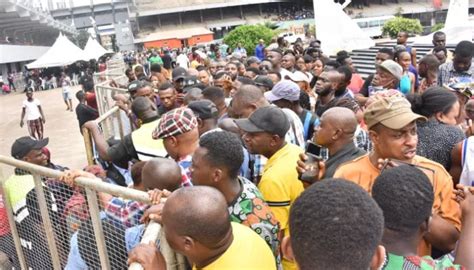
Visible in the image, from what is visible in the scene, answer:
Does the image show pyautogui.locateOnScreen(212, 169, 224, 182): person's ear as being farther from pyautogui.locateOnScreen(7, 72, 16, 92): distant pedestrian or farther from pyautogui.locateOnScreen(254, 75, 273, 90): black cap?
pyautogui.locateOnScreen(7, 72, 16, 92): distant pedestrian

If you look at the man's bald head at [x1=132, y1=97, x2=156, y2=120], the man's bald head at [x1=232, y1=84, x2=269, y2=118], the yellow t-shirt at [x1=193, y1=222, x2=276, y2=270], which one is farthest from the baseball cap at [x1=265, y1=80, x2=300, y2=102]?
the yellow t-shirt at [x1=193, y1=222, x2=276, y2=270]

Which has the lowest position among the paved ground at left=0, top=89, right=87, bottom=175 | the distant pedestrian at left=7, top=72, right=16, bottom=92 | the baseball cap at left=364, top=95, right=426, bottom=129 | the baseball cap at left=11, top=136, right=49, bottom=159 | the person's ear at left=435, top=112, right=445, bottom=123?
the paved ground at left=0, top=89, right=87, bottom=175

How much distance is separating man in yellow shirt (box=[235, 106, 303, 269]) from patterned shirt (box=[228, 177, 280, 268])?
0.78ft

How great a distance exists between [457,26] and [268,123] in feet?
49.1

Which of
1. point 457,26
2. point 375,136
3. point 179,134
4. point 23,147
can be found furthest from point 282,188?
point 457,26

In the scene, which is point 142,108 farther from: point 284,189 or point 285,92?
point 284,189

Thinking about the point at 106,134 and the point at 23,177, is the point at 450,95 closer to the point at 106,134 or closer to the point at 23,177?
the point at 23,177

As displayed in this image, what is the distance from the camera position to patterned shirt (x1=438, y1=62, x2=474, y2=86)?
5.98 metres

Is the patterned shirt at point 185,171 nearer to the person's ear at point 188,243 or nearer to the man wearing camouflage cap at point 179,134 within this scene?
the man wearing camouflage cap at point 179,134

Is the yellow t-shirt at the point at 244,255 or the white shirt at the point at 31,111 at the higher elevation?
the yellow t-shirt at the point at 244,255

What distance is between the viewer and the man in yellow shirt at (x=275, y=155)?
278cm

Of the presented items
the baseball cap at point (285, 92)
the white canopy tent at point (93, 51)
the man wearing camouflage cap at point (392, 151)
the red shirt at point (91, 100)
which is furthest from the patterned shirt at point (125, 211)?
the white canopy tent at point (93, 51)

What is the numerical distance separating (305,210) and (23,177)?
3.05 meters

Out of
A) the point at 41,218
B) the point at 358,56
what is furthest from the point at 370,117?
the point at 358,56
